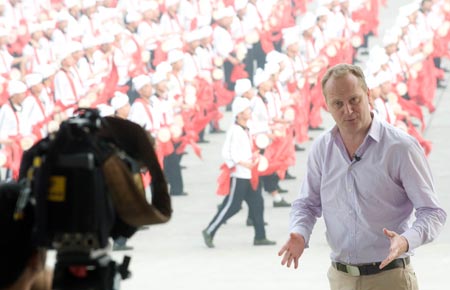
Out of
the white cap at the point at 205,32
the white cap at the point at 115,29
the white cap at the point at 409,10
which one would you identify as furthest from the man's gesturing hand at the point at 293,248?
the white cap at the point at 409,10

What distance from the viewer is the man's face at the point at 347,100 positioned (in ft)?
17.3

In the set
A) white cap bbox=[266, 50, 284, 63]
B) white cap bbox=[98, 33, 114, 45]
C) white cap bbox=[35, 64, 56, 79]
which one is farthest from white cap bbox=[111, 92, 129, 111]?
white cap bbox=[98, 33, 114, 45]

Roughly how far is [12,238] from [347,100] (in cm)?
222

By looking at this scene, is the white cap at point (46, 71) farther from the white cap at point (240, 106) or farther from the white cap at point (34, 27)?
the white cap at point (240, 106)

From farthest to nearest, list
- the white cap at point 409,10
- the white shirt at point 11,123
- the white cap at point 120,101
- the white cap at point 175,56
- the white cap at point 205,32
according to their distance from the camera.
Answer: the white cap at point 409,10
the white cap at point 205,32
the white cap at point 175,56
the white cap at point 120,101
the white shirt at point 11,123

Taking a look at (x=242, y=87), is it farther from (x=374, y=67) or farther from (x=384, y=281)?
(x=384, y=281)

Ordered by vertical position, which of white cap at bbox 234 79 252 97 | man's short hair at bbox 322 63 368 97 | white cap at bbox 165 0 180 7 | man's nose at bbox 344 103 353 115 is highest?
man's short hair at bbox 322 63 368 97

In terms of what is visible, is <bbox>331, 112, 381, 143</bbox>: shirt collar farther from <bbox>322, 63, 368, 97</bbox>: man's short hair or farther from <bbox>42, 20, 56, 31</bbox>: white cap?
<bbox>42, 20, 56, 31</bbox>: white cap

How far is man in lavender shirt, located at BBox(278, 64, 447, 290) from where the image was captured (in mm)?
5273

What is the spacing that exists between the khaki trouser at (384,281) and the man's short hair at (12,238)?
2.34m

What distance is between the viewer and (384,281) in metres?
5.40

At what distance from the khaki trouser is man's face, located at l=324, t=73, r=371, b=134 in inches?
19.6

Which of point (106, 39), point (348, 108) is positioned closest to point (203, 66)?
point (106, 39)

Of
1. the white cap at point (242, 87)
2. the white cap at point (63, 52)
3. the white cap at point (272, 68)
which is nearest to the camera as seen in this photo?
the white cap at point (242, 87)
